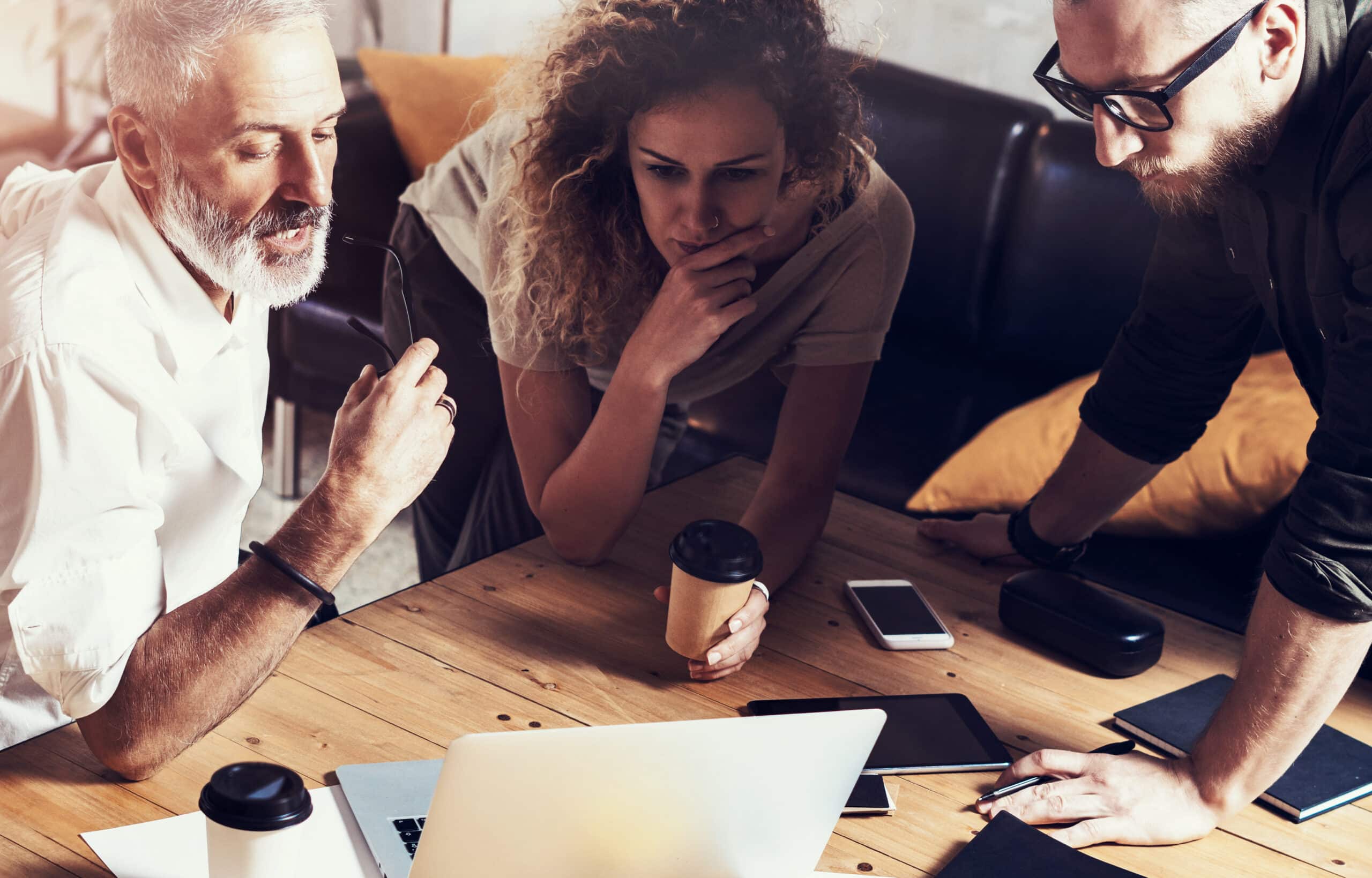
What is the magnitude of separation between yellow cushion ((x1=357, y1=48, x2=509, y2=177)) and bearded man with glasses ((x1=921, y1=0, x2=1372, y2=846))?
146 centimetres

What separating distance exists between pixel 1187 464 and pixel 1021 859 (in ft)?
3.59

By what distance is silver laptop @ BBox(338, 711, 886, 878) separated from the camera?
0.64 m

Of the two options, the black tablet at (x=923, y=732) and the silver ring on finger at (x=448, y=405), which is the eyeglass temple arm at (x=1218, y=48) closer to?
the black tablet at (x=923, y=732)

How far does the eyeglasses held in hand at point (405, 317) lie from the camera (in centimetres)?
107

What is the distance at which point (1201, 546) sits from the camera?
1.85 metres

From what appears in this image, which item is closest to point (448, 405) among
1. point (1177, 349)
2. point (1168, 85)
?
point (1168, 85)

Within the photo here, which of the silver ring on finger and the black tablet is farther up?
the silver ring on finger

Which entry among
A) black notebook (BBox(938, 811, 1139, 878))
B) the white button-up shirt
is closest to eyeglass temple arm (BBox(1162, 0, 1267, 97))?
black notebook (BBox(938, 811, 1139, 878))

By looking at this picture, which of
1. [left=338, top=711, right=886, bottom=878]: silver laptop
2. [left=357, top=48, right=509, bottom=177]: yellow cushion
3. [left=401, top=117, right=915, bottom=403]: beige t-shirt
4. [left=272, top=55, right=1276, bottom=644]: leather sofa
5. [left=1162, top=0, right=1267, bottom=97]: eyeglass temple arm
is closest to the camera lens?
[left=338, top=711, right=886, bottom=878]: silver laptop

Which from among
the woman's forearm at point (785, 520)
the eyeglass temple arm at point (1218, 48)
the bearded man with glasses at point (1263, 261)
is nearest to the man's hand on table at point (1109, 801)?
the bearded man with glasses at point (1263, 261)

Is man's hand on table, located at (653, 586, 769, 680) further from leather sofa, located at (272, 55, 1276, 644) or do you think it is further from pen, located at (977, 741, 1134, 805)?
leather sofa, located at (272, 55, 1276, 644)

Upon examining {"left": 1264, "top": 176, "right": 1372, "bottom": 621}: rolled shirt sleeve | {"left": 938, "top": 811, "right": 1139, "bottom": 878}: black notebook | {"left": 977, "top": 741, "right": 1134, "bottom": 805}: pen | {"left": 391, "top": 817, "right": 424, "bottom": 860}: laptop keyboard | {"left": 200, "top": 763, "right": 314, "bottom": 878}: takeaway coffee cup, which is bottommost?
{"left": 977, "top": 741, "right": 1134, "bottom": 805}: pen

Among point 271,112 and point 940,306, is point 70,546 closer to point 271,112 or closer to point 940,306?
point 271,112

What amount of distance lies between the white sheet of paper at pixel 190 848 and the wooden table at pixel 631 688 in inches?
0.6
